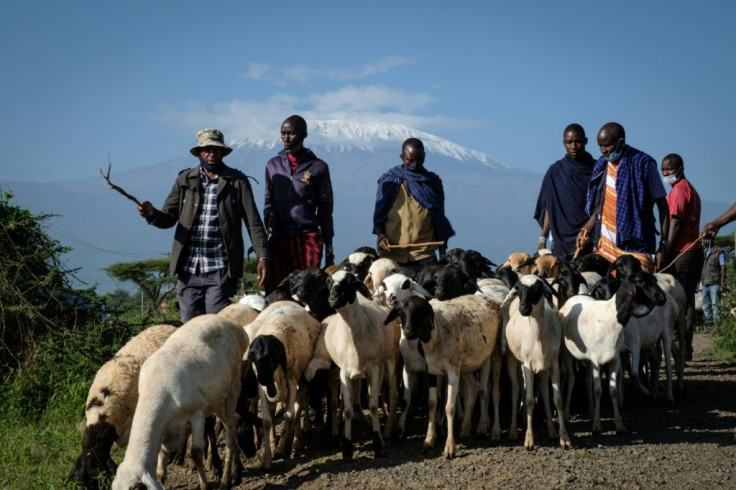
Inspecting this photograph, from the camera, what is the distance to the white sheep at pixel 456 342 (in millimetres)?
7297

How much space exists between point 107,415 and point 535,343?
380cm

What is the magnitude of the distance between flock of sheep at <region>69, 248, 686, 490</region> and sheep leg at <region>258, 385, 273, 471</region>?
0.03ft

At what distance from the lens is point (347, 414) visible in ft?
24.4

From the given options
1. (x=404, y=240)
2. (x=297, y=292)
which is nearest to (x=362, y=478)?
(x=297, y=292)

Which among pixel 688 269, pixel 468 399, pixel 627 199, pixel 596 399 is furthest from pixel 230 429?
pixel 688 269

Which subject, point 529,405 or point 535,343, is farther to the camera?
point 535,343

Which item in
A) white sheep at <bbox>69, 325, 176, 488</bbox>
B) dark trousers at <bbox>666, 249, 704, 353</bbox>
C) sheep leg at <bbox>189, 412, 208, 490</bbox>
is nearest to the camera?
sheep leg at <bbox>189, 412, 208, 490</bbox>

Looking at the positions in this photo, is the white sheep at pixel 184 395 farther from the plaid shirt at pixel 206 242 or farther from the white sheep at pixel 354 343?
the plaid shirt at pixel 206 242

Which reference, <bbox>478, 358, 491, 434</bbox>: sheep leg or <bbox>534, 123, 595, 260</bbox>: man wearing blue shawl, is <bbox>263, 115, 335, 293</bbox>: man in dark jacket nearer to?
<bbox>478, 358, 491, 434</bbox>: sheep leg

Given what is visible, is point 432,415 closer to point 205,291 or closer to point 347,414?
point 347,414

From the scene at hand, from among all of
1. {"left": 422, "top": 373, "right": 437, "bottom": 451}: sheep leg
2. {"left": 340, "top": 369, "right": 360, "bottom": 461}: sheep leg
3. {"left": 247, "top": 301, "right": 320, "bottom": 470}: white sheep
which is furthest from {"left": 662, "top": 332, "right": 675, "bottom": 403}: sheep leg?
{"left": 247, "top": 301, "right": 320, "bottom": 470}: white sheep

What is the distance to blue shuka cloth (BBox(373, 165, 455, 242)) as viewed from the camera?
1092cm

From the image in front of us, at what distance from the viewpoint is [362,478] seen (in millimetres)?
6816

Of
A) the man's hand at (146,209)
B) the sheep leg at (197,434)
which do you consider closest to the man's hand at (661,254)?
the man's hand at (146,209)
